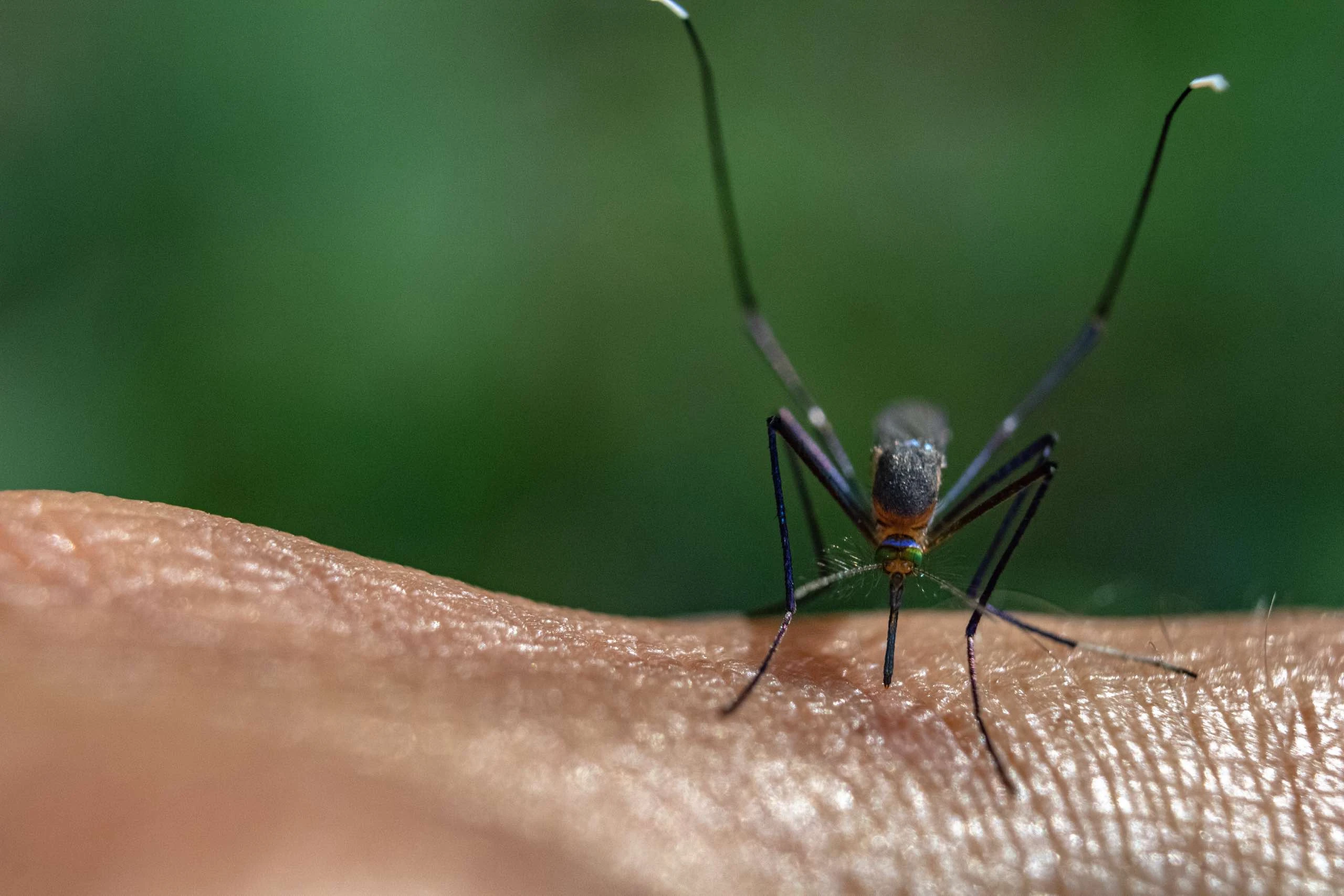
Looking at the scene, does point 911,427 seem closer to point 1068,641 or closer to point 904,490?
point 904,490

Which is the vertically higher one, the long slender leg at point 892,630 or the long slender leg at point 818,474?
the long slender leg at point 818,474

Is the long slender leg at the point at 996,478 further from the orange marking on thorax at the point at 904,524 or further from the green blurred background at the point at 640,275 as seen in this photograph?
the green blurred background at the point at 640,275

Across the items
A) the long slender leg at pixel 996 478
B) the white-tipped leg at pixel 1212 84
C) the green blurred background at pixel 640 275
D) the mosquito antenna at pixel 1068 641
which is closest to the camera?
the mosquito antenna at pixel 1068 641

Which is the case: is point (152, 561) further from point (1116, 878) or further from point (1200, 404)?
point (1200, 404)


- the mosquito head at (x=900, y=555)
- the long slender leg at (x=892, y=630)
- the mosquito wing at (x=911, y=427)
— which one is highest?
the mosquito wing at (x=911, y=427)

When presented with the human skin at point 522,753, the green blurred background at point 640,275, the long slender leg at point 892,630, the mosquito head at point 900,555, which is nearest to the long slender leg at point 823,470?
the mosquito head at point 900,555

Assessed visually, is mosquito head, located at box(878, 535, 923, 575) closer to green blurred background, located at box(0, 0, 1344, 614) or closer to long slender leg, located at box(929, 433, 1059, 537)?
long slender leg, located at box(929, 433, 1059, 537)

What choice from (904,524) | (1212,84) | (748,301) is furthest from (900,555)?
(748,301)

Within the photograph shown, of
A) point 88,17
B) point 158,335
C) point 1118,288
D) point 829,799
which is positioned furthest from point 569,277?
point 829,799
